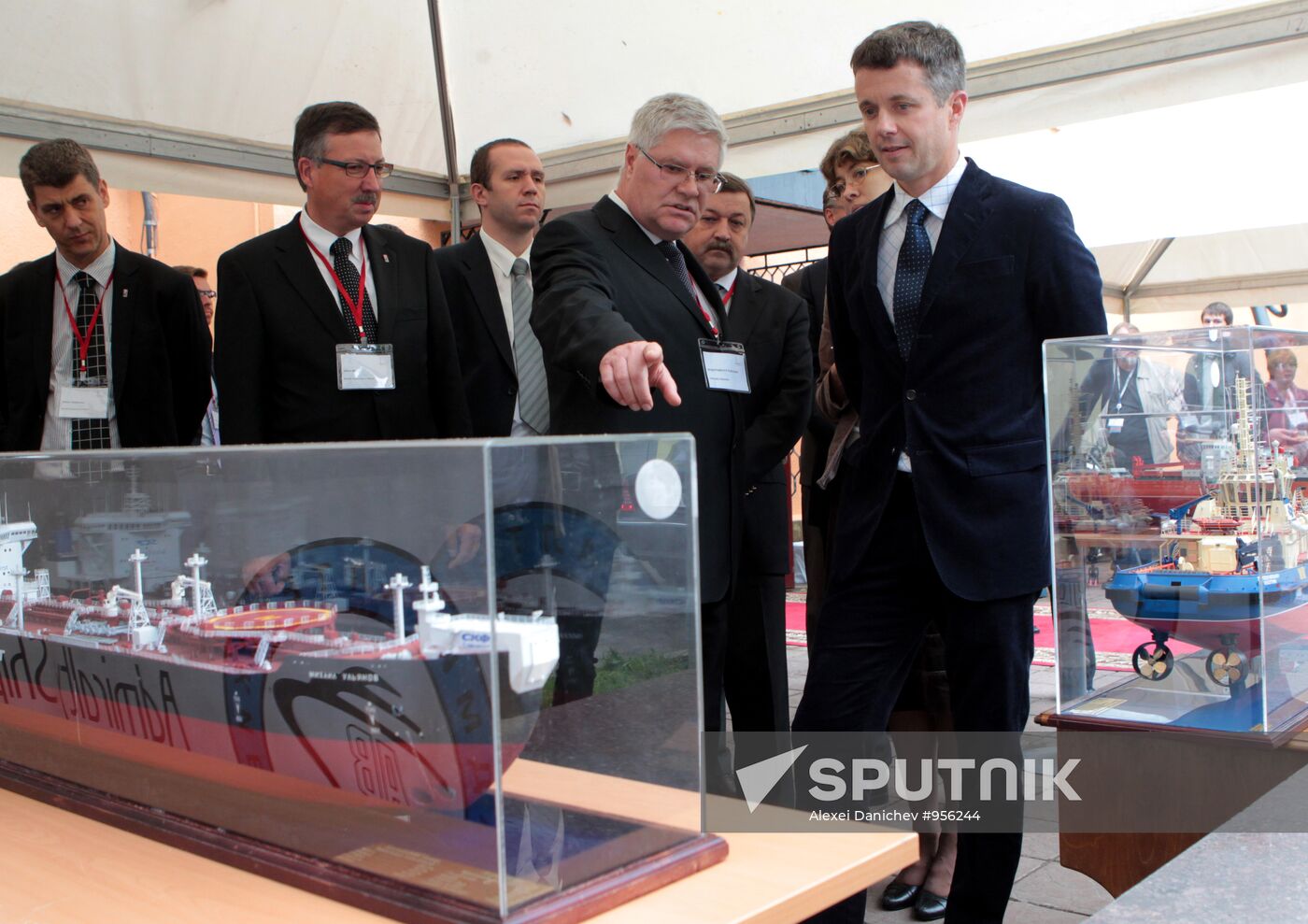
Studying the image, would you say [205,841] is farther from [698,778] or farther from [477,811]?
[698,778]

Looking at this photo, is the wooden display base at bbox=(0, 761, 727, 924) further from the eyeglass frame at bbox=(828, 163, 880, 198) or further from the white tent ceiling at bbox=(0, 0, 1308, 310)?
the white tent ceiling at bbox=(0, 0, 1308, 310)

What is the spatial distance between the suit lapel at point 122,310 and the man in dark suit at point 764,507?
5.14 feet

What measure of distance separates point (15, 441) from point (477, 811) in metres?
2.61

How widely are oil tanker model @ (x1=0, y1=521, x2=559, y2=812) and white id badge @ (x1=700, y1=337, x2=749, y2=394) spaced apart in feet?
4.14

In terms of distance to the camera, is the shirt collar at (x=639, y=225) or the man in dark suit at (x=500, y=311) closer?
the shirt collar at (x=639, y=225)

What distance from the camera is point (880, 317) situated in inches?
91.3

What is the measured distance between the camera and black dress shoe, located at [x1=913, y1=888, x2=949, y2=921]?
288 centimetres

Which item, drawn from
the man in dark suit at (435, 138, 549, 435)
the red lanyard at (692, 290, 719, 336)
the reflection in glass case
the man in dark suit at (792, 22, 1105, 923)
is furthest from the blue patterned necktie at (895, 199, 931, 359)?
the man in dark suit at (435, 138, 549, 435)

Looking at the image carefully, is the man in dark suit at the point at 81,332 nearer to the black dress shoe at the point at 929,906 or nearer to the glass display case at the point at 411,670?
the glass display case at the point at 411,670

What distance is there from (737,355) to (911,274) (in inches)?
15.7

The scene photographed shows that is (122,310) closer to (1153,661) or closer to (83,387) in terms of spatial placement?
(83,387)

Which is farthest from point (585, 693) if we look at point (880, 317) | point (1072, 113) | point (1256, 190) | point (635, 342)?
point (1256, 190)

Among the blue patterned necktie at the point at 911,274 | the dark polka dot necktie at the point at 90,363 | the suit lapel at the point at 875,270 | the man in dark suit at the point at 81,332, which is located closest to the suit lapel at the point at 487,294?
the man in dark suit at the point at 81,332

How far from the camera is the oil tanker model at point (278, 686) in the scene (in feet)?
3.32
